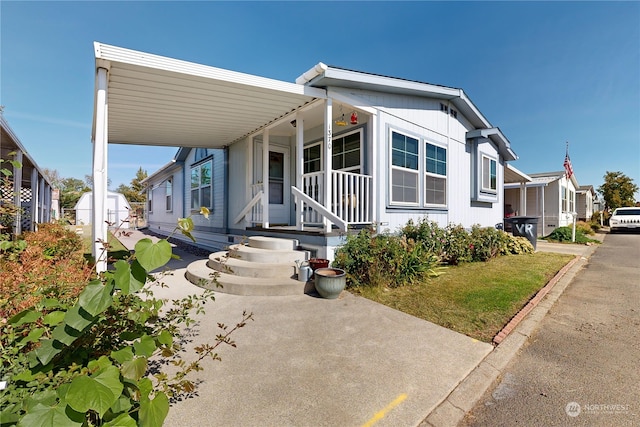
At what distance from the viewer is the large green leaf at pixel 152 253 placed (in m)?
1.30

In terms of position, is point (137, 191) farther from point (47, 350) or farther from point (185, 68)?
point (47, 350)

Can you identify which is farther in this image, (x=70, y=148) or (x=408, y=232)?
(x=70, y=148)

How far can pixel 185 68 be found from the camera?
438 cm

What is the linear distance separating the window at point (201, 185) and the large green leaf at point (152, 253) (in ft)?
31.5

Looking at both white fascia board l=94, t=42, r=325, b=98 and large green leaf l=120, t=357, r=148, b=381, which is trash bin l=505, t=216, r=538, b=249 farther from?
large green leaf l=120, t=357, r=148, b=381

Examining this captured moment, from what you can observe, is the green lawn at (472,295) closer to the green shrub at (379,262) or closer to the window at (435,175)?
the green shrub at (379,262)

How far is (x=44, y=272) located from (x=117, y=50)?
3172 millimetres

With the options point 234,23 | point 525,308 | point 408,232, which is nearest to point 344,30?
point 234,23

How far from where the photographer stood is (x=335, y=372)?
2.48 metres

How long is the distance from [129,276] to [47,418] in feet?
1.82

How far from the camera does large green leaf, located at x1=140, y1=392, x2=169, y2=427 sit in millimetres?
1141

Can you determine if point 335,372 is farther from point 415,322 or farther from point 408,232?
point 408,232

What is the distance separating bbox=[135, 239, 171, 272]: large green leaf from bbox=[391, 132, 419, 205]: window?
605 centimetres

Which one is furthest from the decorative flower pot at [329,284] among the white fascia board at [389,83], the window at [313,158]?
the window at [313,158]
